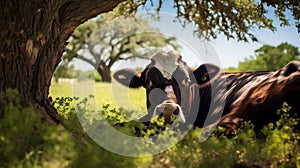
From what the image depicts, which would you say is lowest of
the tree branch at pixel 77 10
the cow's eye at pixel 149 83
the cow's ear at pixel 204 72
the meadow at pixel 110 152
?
the meadow at pixel 110 152

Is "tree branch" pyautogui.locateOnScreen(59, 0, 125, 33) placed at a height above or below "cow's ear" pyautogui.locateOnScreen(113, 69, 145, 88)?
above

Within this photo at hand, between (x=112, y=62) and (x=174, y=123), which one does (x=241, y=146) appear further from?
(x=112, y=62)

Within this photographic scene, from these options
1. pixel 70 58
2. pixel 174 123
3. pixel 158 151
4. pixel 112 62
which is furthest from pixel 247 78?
pixel 70 58

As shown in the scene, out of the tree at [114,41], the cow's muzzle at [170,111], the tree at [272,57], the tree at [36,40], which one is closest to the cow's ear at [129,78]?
the cow's muzzle at [170,111]

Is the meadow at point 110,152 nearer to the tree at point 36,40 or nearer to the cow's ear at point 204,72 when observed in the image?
the tree at point 36,40

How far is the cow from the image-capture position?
5496 millimetres

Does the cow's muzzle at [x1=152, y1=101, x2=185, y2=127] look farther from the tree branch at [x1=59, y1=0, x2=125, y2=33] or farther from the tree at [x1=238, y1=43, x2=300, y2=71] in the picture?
the tree at [x1=238, y1=43, x2=300, y2=71]

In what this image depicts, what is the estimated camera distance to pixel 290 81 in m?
5.53

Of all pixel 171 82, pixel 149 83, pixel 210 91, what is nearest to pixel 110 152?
pixel 171 82

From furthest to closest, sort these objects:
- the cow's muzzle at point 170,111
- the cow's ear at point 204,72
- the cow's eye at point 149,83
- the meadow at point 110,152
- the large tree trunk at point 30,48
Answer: the cow's ear at point 204,72 → the cow's eye at point 149,83 → the cow's muzzle at point 170,111 → the large tree trunk at point 30,48 → the meadow at point 110,152

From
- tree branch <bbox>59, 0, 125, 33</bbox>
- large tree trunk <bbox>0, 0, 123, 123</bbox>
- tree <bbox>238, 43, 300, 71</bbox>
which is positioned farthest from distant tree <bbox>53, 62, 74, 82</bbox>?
large tree trunk <bbox>0, 0, 123, 123</bbox>

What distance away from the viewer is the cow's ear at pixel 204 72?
23.6 ft

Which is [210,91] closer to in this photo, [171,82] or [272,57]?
[171,82]

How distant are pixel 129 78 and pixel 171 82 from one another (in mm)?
1115
